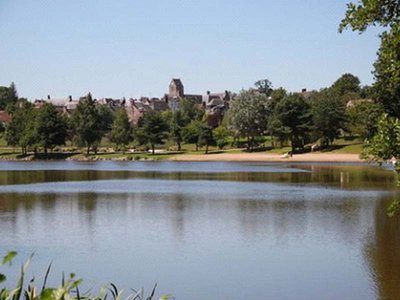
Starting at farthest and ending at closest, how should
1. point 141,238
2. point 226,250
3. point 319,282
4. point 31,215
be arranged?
1. point 31,215
2. point 141,238
3. point 226,250
4. point 319,282

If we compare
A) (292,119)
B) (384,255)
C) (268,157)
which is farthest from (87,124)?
(384,255)

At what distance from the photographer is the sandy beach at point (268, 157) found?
85488 mm

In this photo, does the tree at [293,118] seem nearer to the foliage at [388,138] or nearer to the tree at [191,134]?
the tree at [191,134]

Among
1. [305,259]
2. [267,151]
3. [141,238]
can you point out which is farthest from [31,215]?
[267,151]

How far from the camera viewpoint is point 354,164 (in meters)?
79.3

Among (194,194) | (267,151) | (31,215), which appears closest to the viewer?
(31,215)

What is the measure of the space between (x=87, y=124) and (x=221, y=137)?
71.1 ft

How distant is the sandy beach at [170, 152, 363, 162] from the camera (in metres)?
85.5

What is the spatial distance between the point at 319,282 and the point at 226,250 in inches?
213

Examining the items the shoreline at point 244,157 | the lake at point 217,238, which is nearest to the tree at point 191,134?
the shoreline at point 244,157

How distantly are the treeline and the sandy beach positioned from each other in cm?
Answer: 326

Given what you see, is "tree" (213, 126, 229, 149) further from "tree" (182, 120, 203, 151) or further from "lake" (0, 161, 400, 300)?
"lake" (0, 161, 400, 300)

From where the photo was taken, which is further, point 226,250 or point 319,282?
point 226,250

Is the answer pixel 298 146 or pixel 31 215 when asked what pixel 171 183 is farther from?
pixel 298 146
